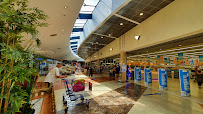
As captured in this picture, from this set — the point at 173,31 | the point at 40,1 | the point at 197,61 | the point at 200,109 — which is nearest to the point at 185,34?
the point at 173,31

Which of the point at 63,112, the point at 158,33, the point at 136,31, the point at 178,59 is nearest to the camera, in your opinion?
the point at 63,112

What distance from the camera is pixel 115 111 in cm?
317

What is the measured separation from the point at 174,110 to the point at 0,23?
190 inches

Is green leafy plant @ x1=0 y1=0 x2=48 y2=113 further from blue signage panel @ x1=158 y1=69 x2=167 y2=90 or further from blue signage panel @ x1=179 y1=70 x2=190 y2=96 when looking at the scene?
blue signage panel @ x1=158 y1=69 x2=167 y2=90

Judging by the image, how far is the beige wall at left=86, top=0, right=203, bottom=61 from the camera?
3.53 meters

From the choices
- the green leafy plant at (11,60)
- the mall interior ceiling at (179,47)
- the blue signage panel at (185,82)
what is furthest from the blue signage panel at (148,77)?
the green leafy plant at (11,60)

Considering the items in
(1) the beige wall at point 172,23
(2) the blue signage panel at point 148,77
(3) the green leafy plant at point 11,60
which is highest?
(1) the beige wall at point 172,23

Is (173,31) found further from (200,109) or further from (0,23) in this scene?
(0,23)

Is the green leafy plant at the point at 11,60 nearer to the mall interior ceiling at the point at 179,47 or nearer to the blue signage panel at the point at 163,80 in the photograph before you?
the mall interior ceiling at the point at 179,47

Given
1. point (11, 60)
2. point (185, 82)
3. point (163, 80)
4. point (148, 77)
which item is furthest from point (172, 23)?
point (11, 60)

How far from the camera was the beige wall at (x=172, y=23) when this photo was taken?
353 centimetres

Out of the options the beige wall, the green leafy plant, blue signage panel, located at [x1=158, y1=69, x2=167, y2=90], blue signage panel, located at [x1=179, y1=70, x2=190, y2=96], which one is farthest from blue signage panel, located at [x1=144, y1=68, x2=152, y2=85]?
the green leafy plant

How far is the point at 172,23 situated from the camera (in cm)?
436

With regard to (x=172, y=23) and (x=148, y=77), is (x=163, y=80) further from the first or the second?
(x=172, y=23)
